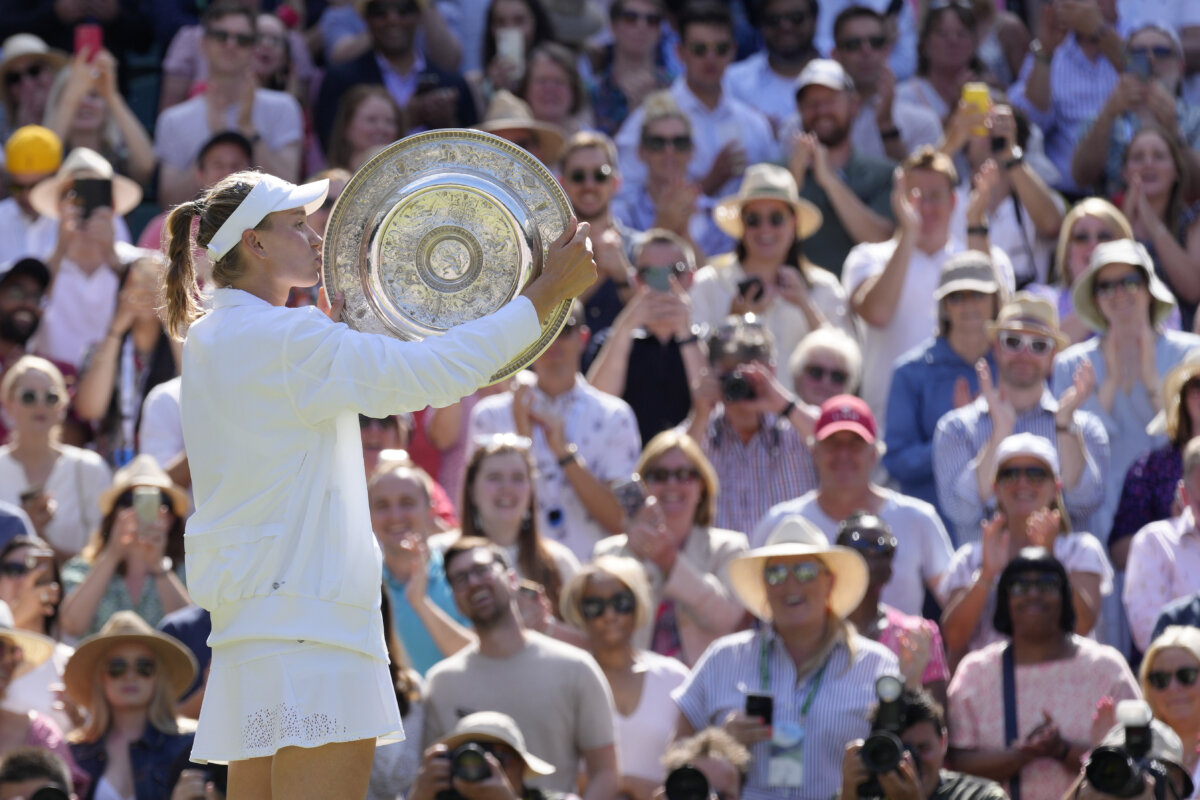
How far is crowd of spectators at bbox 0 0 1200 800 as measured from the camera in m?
7.77

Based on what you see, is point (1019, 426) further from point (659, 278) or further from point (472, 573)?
point (472, 573)

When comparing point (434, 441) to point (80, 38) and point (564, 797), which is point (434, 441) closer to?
point (564, 797)

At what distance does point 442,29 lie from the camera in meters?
13.4

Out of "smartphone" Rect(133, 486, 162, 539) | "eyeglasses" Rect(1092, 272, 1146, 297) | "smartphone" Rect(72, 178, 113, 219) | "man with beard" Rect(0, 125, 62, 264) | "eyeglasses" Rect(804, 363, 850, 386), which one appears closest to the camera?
"smartphone" Rect(133, 486, 162, 539)

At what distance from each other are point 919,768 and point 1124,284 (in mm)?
3452

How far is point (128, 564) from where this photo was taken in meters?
8.88

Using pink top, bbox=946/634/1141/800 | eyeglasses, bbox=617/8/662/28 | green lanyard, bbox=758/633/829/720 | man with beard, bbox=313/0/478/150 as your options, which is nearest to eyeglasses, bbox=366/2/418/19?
man with beard, bbox=313/0/478/150

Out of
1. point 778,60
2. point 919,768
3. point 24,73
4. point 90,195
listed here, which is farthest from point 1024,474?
point 24,73

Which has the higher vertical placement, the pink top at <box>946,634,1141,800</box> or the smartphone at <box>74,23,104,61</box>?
the smartphone at <box>74,23,104,61</box>

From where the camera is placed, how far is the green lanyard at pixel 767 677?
7.73 m

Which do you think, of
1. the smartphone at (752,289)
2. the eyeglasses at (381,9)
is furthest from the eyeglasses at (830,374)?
the eyeglasses at (381,9)

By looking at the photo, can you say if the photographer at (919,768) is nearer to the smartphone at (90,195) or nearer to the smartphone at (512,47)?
the smartphone at (90,195)

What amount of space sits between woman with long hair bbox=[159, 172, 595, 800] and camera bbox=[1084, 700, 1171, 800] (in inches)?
123

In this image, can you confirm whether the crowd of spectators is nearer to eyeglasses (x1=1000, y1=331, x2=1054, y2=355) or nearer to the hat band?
eyeglasses (x1=1000, y1=331, x2=1054, y2=355)
